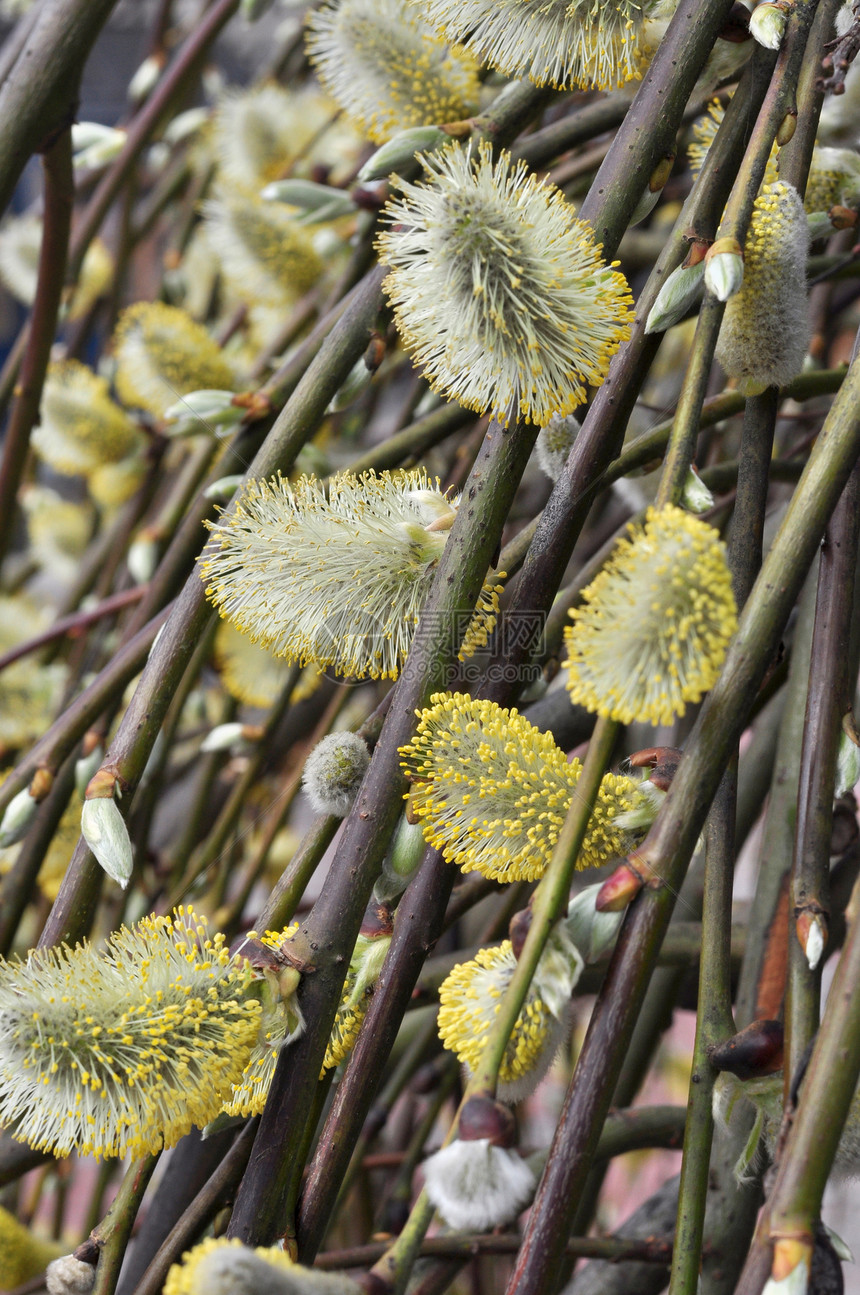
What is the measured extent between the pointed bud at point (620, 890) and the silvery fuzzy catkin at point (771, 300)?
21cm

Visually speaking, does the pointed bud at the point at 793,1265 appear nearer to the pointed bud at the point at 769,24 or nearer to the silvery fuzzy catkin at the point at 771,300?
the silvery fuzzy catkin at the point at 771,300

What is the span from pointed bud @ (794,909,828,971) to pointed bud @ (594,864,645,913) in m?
0.06

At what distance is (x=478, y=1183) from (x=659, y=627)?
17 cm

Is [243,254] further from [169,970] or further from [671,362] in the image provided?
[169,970]

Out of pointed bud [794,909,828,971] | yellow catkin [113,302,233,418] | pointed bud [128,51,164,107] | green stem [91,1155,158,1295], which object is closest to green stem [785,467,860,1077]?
pointed bud [794,909,828,971]

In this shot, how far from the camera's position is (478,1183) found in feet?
0.99

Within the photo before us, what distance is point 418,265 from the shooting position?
0.40 m

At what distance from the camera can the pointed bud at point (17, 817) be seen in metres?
0.60

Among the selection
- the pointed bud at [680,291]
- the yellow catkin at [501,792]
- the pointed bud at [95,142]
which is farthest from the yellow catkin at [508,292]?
the pointed bud at [95,142]

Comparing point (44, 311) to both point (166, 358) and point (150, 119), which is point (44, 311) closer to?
point (166, 358)

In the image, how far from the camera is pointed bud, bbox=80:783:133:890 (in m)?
0.46

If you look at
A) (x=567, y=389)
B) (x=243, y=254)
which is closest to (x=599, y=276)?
(x=567, y=389)

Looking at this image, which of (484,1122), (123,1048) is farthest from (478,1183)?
(123,1048)

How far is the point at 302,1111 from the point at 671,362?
98 cm
